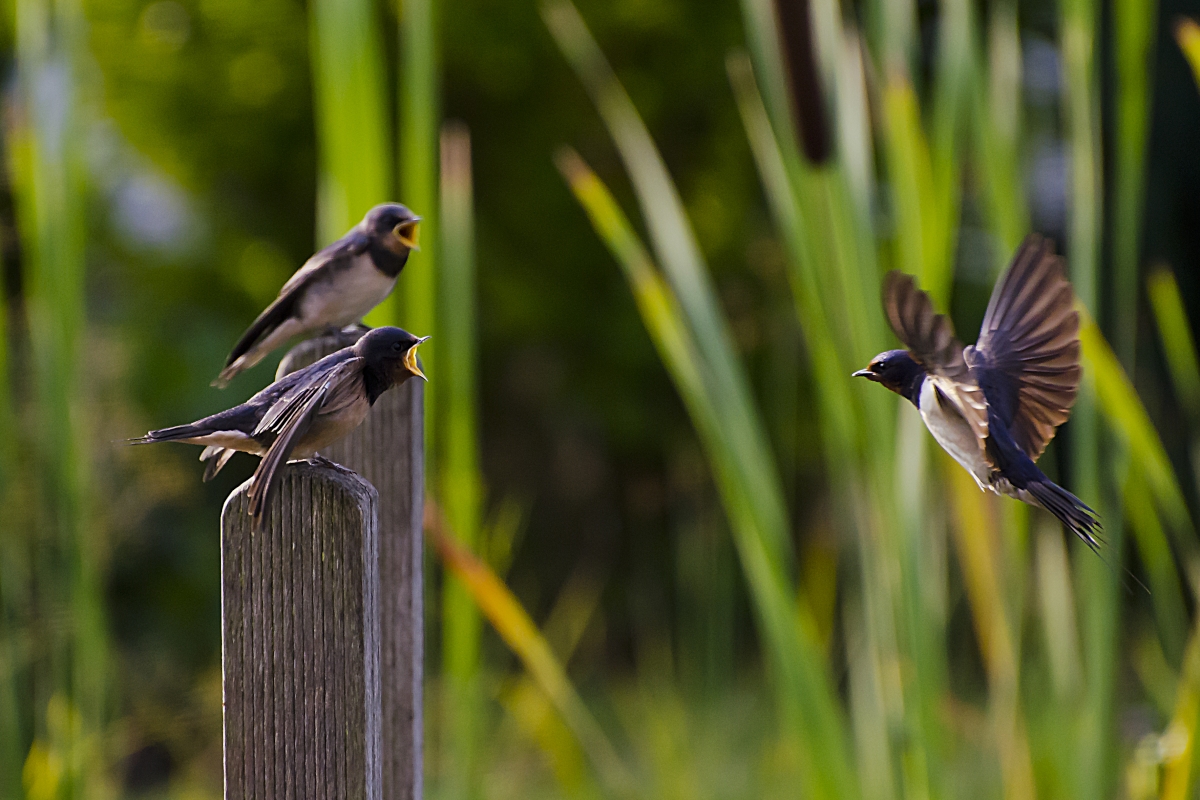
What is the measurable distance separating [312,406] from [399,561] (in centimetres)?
29

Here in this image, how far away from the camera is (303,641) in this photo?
0.47 metres

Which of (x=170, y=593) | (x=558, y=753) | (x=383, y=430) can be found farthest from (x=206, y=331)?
(x=383, y=430)

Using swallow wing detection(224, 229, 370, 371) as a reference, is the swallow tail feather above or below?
below

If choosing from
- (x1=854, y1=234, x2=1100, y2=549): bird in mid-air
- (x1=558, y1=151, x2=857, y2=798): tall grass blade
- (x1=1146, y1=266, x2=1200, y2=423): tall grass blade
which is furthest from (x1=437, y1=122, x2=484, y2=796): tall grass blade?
(x1=1146, y1=266, x2=1200, y2=423): tall grass blade

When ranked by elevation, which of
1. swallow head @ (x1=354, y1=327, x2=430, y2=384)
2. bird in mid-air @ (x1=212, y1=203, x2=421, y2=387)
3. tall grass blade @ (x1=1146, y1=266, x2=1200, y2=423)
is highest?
tall grass blade @ (x1=1146, y1=266, x2=1200, y2=423)

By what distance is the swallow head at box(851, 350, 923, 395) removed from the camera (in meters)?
0.44

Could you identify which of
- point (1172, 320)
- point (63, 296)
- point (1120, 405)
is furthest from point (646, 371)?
point (63, 296)

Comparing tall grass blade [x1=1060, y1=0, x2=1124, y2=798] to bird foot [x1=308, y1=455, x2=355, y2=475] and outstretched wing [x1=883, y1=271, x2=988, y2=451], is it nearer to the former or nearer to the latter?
outstretched wing [x1=883, y1=271, x2=988, y2=451]

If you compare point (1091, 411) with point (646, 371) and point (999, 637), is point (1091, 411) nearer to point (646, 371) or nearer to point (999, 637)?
point (999, 637)

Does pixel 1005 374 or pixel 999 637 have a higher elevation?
pixel 1005 374

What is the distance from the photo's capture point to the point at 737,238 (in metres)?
4.30

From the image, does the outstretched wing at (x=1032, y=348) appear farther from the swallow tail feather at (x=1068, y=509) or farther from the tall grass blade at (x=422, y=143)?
the tall grass blade at (x=422, y=143)

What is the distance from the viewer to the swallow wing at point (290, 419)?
400 millimetres

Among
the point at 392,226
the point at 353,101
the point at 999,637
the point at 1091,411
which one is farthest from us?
the point at 999,637
